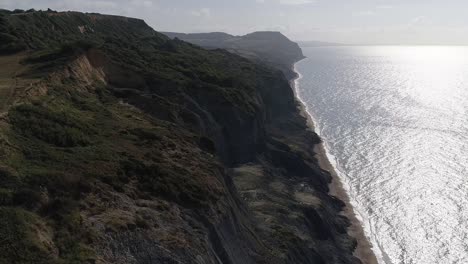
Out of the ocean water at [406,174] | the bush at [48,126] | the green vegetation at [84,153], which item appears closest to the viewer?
the green vegetation at [84,153]

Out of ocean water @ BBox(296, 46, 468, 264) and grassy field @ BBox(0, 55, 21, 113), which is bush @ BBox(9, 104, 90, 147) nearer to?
grassy field @ BBox(0, 55, 21, 113)

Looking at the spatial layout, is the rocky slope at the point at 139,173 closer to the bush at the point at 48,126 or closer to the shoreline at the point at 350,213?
the bush at the point at 48,126

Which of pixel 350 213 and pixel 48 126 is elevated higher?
pixel 48 126

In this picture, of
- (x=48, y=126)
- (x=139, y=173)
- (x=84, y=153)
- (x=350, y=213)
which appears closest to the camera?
(x=84, y=153)

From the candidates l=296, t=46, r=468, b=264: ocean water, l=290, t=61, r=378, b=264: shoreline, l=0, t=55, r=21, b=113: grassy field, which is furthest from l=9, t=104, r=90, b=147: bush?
l=296, t=46, r=468, b=264: ocean water

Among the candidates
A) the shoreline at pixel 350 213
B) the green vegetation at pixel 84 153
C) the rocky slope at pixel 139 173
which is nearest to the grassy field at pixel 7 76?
the rocky slope at pixel 139 173

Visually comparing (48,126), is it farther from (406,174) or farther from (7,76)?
(406,174)

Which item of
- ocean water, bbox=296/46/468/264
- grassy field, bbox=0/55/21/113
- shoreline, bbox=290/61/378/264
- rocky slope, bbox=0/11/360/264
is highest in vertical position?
grassy field, bbox=0/55/21/113

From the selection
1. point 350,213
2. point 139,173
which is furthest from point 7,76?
point 350,213
